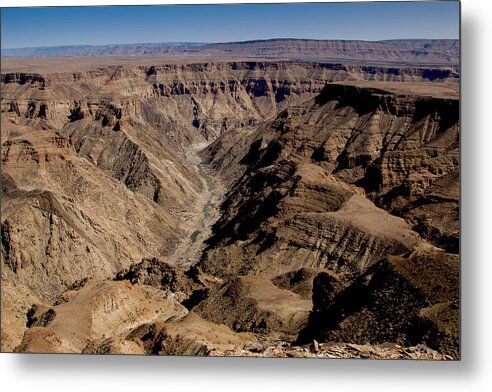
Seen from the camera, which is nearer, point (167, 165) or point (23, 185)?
point (23, 185)

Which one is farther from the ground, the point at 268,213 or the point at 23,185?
the point at 23,185

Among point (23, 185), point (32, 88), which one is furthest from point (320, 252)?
point (32, 88)

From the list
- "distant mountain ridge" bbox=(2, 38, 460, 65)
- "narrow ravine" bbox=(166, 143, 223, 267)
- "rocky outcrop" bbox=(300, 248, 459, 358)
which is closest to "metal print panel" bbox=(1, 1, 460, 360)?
"rocky outcrop" bbox=(300, 248, 459, 358)

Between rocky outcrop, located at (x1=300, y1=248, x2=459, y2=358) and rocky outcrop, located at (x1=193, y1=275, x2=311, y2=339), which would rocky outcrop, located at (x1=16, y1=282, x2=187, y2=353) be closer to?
rocky outcrop, located at (x1=193, y1=275, x2=311, y2=339)

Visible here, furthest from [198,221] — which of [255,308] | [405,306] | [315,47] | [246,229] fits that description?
[405,306]
